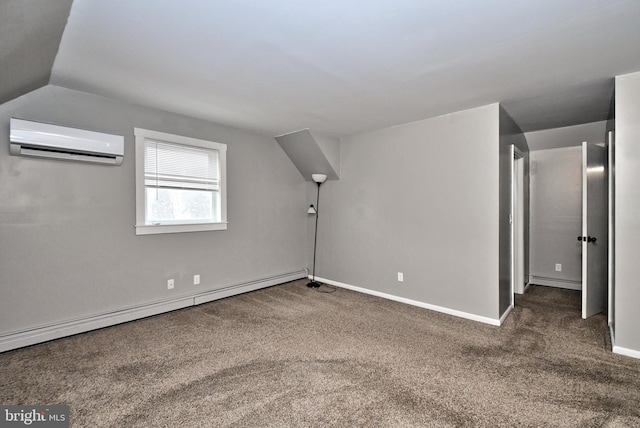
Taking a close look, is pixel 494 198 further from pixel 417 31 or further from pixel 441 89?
pixel 417 31

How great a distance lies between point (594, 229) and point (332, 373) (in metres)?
3.37

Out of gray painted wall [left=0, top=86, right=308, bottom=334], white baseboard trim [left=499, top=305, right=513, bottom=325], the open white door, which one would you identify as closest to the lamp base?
gray painted wall [left=0, top=86, right=308, bottom=334]

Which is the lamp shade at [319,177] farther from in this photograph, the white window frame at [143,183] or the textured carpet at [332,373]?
the textured carpet at [332,373]

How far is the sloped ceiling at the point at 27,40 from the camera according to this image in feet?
4.95

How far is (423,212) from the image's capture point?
386 cm

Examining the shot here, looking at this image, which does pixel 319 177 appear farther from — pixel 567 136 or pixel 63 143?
pixel 567 136

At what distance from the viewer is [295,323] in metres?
3.31

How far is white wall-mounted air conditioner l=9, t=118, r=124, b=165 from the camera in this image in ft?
8.36

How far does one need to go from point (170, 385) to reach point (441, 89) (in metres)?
3.32

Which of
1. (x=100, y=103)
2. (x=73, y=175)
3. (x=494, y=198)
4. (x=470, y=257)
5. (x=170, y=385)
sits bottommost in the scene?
(x=170, y=385)

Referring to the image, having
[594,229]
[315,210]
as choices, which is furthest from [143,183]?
[594,229]

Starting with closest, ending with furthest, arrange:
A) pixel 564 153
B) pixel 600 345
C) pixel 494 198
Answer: pixel 600 345
pixel 494 198
pixel 564 153

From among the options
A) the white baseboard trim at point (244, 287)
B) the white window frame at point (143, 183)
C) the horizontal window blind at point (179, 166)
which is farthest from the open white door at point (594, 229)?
the horizontal window blind at point (179, 166)

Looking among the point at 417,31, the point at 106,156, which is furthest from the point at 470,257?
the point at 106,156
